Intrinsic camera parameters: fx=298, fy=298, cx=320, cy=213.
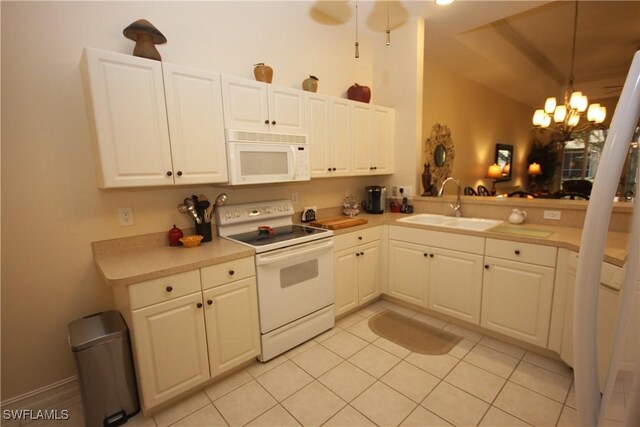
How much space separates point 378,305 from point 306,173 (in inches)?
60.8

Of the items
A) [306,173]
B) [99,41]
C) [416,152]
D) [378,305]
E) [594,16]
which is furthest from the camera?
[594,16]

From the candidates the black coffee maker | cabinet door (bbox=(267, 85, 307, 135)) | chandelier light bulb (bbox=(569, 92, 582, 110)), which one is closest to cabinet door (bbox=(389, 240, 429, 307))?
the black coffee maker

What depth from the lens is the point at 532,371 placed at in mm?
2008

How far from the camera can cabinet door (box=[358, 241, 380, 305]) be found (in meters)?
2.81

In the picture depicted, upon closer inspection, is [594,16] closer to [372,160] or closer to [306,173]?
[372,160]

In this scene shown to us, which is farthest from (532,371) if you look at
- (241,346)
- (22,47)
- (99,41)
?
(22,47)

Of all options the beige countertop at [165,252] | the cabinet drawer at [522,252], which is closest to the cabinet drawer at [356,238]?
the beige countertop at [165,252]

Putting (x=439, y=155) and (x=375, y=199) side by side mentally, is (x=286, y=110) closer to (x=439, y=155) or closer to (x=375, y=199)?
(x=375, y=199)

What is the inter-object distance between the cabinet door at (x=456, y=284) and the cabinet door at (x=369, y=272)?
0.53 metres

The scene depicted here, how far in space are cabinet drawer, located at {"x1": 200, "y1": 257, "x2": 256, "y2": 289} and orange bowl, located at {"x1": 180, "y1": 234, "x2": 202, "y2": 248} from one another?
375 mm

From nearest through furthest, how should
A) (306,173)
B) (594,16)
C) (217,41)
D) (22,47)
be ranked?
1. (22,47)
2. (217,41)
3. (306,173)
4. (594,16)

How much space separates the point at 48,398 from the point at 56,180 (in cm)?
133

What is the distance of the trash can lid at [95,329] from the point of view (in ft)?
5.11

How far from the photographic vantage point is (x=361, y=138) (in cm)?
306
